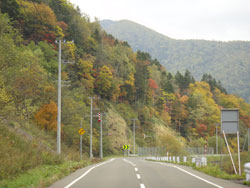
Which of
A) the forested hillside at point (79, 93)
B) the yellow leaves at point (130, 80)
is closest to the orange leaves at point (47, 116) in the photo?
the forested hillside at point (79, 93)

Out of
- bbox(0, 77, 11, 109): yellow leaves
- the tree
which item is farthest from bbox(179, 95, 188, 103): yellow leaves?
bbox(0, 77, 11, 109): yellow leaves

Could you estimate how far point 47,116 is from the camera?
52.7 m

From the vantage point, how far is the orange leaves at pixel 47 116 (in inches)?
2024

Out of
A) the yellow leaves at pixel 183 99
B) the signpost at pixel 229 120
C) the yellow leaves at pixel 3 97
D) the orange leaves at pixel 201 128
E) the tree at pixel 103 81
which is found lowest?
the orange leaves at pixel 201 128

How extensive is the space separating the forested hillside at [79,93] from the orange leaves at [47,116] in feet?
0.47

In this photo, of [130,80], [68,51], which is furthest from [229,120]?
[130,80]

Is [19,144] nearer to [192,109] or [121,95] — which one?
[121,95]

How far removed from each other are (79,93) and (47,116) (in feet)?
69.0

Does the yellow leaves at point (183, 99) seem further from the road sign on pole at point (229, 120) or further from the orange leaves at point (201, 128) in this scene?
the road sign on pole at point (229, 120)

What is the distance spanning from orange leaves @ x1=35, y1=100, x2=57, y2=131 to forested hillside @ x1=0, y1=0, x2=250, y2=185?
14cm

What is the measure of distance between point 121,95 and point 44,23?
32.4m

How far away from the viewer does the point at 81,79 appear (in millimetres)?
80125

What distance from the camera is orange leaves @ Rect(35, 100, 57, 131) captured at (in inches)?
2024

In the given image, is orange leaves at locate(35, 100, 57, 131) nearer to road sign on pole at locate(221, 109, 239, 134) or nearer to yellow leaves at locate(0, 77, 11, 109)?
yellow leaves at locate(0, 77, 11, 109)
